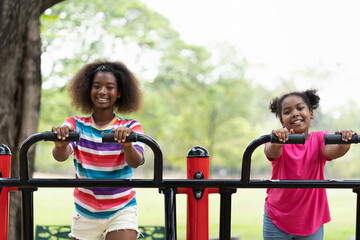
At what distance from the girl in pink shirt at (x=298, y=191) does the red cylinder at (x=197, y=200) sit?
0.38m

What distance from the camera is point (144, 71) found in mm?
15078

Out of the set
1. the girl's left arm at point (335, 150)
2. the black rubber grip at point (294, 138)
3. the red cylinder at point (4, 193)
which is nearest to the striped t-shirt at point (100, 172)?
the red cylinder at point (4, 193)

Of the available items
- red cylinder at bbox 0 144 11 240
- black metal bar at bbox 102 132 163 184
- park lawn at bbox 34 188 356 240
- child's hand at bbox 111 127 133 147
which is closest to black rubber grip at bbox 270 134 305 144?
black metal bar at bbox 102 132 163 184

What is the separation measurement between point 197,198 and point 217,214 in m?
13.9

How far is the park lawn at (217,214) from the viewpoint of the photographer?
11.6 metres

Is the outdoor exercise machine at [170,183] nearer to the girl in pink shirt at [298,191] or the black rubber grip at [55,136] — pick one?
the black rubber grip at [55,136]

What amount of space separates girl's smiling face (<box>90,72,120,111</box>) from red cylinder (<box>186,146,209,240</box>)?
1.65ft

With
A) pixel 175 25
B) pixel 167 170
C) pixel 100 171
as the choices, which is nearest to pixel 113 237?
pixel 100 171

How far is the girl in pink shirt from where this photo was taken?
7.59ft

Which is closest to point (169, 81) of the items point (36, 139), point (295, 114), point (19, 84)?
point (19, 84)

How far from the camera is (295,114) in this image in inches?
95.9

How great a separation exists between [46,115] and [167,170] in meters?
13.8

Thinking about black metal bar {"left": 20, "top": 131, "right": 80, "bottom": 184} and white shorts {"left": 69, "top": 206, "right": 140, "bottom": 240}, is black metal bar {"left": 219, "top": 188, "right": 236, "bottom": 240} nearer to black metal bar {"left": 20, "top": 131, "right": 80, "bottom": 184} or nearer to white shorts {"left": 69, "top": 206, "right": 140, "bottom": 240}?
white shorts {"left": 69, "top": 206, "right": 140, "bottom": 240}

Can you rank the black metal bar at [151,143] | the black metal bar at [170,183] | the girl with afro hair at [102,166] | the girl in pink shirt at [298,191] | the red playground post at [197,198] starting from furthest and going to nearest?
the girl in pink shirt at [298,191] < the girl with afro hair at [102,166] < the red playground post at [197,198] < the black metal bar at [170,183] < the black metal bar at [151,143]
